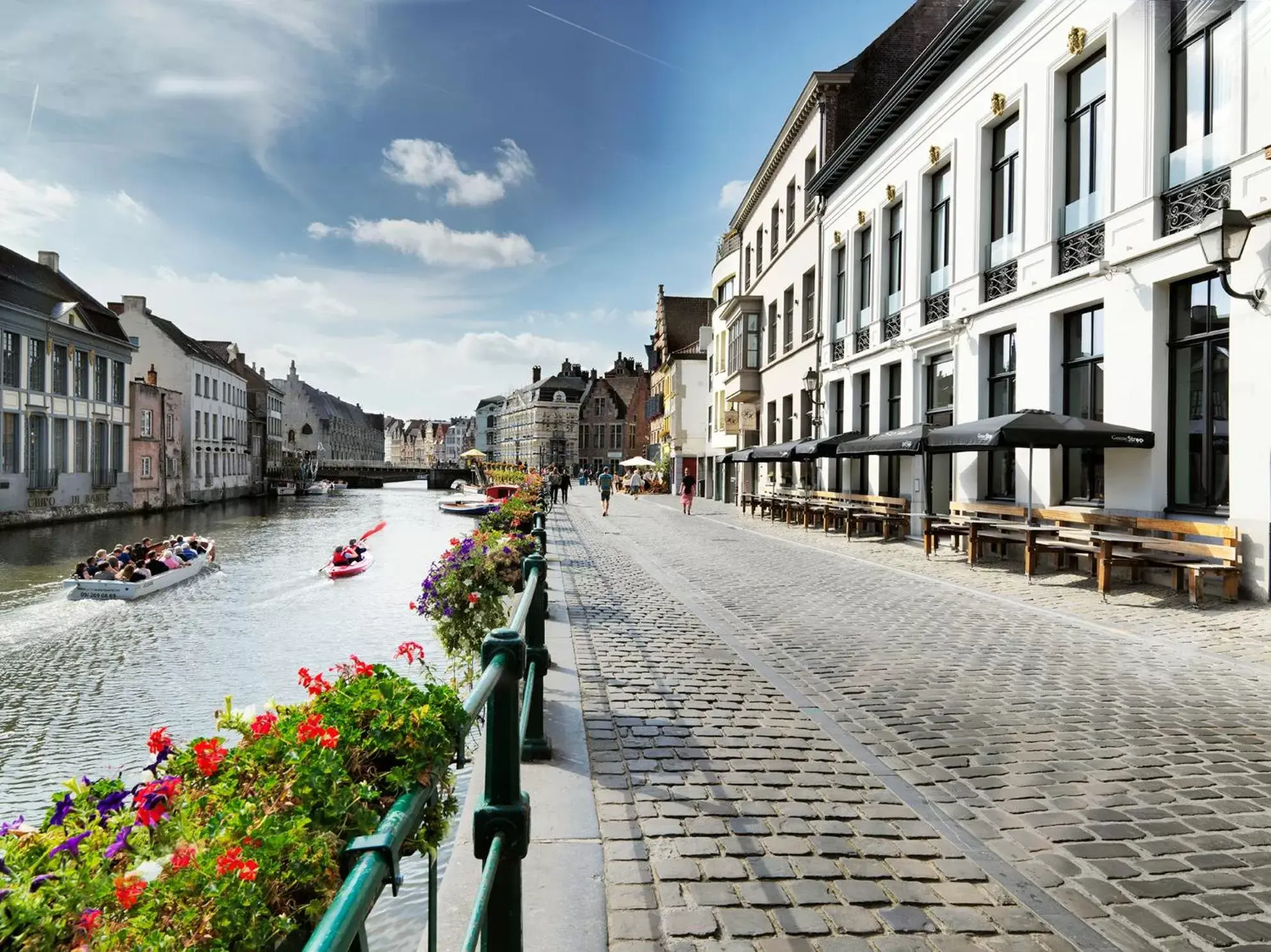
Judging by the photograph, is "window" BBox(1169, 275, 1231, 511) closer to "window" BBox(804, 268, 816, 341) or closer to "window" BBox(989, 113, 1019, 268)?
"window" BBox(989, 113, 1019, 268)

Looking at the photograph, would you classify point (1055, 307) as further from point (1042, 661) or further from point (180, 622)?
point (180, 622)

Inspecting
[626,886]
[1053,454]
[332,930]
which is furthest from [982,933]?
[1053,454]

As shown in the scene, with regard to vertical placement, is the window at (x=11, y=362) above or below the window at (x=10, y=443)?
above

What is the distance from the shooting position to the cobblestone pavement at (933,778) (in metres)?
3.21

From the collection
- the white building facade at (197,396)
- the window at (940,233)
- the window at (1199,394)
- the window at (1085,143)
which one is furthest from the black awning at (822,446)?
the white building facade at (197,396)

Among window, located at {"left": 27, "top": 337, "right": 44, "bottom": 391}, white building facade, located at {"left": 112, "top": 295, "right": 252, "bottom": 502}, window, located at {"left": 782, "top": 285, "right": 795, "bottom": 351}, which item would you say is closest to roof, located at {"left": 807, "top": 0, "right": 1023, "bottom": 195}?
window, located at {"left": 782, "top": 285, "right": 795, "bottom": 351}

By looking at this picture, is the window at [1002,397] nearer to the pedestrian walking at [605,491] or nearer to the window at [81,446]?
the pedestrian walking at [605,491]

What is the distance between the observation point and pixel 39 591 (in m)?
19.0

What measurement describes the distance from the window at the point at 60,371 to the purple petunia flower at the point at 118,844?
46.2 m

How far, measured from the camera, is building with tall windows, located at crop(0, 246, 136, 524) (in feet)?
116

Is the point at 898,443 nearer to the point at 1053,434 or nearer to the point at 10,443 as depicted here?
the point at 1053,434

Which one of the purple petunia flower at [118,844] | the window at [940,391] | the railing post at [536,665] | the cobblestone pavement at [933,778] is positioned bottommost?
the cobblestone pavement at [933,778]

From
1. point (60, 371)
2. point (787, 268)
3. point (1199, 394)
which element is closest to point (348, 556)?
point (787, 268)

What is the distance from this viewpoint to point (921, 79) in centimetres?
1917
